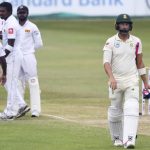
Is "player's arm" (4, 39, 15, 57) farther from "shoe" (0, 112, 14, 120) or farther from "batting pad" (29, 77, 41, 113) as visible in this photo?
"batting pad" (29, 77, 41, 113)

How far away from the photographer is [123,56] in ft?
41.6

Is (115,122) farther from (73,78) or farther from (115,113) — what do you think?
(73,78)

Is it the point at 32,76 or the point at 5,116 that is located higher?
the point at 32,76

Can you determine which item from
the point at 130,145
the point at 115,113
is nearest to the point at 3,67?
the point at 115,113

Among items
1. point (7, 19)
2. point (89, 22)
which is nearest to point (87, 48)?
point (89, 22)

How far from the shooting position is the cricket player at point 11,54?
16047 millimetres

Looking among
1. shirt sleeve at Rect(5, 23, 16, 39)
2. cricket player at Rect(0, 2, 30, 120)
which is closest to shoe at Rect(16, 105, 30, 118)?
cricket player at Rect(0, 2, 30, 120)

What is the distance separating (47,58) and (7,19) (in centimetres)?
1710

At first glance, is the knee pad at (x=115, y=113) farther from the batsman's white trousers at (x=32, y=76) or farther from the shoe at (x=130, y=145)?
the batsman's white trousers at (x=32, y=76)

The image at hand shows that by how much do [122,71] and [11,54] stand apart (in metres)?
4.08

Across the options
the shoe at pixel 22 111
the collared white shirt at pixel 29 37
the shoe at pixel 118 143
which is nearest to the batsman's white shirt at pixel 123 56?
the shoe at pixel 118 143

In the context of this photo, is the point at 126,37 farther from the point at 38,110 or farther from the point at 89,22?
the point at 89,22

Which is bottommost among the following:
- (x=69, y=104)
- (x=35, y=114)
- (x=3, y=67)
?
(x=69, y=104)

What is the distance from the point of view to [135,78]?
12.7 m
